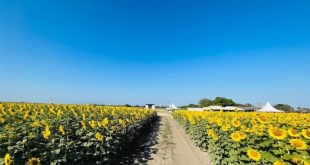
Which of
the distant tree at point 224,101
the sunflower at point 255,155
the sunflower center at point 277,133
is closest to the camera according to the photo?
the sunflower at point 255,155

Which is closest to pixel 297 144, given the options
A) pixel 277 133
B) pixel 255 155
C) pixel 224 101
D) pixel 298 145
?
pixel 298 145

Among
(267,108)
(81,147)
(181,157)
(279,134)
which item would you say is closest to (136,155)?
(181,157)

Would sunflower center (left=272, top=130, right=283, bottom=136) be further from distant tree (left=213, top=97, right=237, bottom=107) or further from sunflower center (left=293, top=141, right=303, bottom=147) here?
distant tree (left=213, top=97, right=237, bottom=107)

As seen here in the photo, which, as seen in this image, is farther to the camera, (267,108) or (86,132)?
(267,108)

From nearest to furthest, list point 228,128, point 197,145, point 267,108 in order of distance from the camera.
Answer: point 228,128
point 197,145
point 267,108

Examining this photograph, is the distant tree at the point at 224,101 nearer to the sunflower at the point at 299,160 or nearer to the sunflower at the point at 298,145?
the sunflower at the point at 298,145

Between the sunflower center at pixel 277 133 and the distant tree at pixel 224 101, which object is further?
the distant tree at pixel 224 101

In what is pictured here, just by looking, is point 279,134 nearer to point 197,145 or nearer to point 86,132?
point 86,132

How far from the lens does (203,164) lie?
24.2 feet

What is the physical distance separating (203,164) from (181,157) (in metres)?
A: 1.17

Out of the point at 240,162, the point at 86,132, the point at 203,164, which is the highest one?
the point at 86,132

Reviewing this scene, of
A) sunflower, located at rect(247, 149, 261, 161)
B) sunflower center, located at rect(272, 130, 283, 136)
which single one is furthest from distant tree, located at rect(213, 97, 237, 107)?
sunflower, located at rect(247, 149, 261, 161)

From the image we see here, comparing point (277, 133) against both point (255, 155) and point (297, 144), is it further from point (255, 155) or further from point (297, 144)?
point (255, 155)

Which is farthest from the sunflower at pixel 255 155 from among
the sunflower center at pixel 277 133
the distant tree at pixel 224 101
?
the distant tree at pixel 224 101
